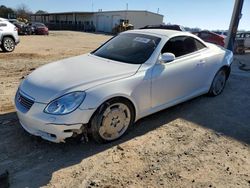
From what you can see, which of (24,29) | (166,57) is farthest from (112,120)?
(24,29)

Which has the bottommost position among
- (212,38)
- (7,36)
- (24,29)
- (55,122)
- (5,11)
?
(5,11)

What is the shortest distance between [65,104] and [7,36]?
444 inches

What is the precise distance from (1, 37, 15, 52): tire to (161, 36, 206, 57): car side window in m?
10.4

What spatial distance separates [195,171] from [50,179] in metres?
1.76

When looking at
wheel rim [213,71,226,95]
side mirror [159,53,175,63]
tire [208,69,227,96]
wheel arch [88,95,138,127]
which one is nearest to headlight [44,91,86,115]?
wheel arch [88,95,138,127]

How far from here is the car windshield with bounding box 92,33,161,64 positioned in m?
A: 4.74

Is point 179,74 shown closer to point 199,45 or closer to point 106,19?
point 199,45

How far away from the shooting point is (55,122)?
11.9ft

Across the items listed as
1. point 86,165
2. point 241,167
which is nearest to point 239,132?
point 241,167

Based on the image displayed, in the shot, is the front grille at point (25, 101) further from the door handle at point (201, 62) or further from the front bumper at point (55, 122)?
the door handle at point (201, 62)

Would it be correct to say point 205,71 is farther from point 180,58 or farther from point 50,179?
point 50,179

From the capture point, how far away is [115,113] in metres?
4.11

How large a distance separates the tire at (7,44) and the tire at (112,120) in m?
11.0

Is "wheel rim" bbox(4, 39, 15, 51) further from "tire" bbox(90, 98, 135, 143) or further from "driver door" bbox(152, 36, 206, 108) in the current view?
"tire" bbox(90, 98, 135, 143)
